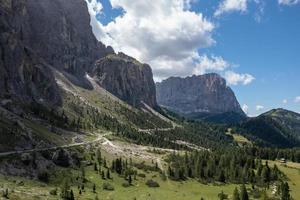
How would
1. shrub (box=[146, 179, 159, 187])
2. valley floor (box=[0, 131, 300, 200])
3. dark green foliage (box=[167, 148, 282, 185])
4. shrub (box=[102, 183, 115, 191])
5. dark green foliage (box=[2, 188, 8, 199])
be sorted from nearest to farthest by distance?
dark green foliage (box=[2, 188, 8, 199])
valley floor (box=[0, 131, 300, 200])
shrub (box=[102, 183, 115, 191])
shrub (box=[146, 179, 159, 187])
dark green foliage (box=[167, 148, 282, 185])

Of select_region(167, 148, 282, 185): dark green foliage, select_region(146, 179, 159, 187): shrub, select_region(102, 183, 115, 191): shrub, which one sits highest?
select_region(167, 148, 282, 185): dark green foliage

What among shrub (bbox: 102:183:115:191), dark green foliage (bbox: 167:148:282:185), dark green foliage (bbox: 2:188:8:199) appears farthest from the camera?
dark green foliage (bbox: 167:148:282:185)

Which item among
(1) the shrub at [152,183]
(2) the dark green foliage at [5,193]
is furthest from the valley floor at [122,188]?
(1) the shrub at [152,183]

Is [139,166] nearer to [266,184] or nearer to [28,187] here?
[266,184]

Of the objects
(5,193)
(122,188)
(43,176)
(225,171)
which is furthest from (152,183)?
(5,193)

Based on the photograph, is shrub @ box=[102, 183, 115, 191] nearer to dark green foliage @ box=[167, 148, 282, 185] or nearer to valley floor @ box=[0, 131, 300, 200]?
valley floor @ box=[0, 131, 300, 200]

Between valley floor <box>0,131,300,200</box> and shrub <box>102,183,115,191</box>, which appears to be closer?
valley floor <box>0,131,300,200</box>

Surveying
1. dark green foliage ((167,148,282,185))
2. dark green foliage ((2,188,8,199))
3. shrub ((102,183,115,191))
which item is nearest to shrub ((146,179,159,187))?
dark green foliage ((167,148,282,185))

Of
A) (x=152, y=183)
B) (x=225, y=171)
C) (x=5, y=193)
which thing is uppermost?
(x=225, y=171)

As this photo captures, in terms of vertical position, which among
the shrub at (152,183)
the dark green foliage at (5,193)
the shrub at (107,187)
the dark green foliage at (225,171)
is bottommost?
the dark green foliage at (5,193)

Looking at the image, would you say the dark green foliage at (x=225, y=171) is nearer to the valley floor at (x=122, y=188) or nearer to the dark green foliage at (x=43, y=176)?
the valley floor at (x=122, y=188)

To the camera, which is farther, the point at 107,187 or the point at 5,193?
the point at 107,187

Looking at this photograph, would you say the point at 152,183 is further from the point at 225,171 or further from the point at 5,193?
the point at 5,193

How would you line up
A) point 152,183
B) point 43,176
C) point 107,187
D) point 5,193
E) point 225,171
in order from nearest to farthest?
point 5,193 < point 43,176 < point 107,187 < point 152,183 < point 225,171
